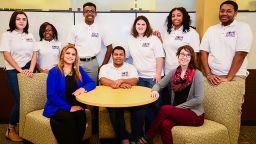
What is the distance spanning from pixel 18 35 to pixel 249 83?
321 cm

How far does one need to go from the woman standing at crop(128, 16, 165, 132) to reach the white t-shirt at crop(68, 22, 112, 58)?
1.72 ft

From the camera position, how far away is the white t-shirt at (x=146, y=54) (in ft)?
11.8

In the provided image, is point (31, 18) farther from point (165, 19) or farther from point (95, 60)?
point (165, 19)

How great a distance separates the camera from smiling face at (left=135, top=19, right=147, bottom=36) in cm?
361

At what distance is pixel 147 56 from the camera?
3.60m

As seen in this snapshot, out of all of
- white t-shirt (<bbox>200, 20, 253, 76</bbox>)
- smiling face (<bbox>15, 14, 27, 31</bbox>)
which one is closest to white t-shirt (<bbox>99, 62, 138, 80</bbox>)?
white t-shirt (<bbox>200, 20, 253, 76</bbox>)

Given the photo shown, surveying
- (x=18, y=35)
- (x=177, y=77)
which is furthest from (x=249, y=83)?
(x=18, y=35)

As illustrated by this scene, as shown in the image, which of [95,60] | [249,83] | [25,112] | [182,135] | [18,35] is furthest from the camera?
[249,83]

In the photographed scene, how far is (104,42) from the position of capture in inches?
156

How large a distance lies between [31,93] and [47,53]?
665 mm

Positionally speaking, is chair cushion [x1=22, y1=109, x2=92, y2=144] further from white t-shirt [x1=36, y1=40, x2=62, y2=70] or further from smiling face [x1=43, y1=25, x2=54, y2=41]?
smiling face [x1=43, y1=25, x2=54, y2=41]

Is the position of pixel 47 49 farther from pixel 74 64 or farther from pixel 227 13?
pixel 227 13

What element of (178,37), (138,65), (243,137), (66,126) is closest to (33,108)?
(66,126)

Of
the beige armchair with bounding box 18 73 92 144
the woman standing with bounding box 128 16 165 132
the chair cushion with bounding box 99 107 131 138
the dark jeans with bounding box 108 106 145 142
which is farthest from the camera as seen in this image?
the woman standing with bounding box 128 16 165 132
